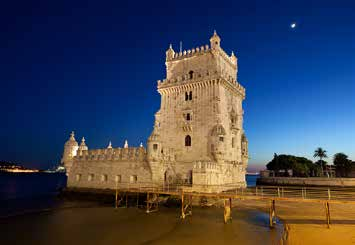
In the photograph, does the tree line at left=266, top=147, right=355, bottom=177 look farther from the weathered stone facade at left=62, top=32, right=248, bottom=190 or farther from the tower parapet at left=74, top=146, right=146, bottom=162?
the tower parapet at left=74, top=146, right=146, bottom=162

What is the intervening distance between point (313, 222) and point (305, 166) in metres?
61.2

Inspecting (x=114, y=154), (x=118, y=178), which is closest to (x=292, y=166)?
(x=118, y=178)

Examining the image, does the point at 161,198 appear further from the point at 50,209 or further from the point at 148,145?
the point at 50,209

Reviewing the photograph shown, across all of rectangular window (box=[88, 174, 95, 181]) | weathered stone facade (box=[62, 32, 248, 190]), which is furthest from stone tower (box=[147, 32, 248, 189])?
rectangular window (box=[88, 174, 95, 181])

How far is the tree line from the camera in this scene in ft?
226

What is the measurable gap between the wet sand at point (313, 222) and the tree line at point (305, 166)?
49.1 metres

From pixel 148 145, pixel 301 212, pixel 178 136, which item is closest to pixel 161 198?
pixel 148 145

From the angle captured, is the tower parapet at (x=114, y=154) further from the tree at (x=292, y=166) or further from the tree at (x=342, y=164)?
the tree at (x=342, y=164)

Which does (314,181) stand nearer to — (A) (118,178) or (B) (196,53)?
(B) (196,53)

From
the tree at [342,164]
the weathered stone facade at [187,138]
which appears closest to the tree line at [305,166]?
the tree at [342,164]

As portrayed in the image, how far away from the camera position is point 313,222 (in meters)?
21.0

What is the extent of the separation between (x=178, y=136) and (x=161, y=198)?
8.91m

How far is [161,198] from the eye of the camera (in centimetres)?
3108

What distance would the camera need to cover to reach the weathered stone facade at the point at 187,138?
107 ft
